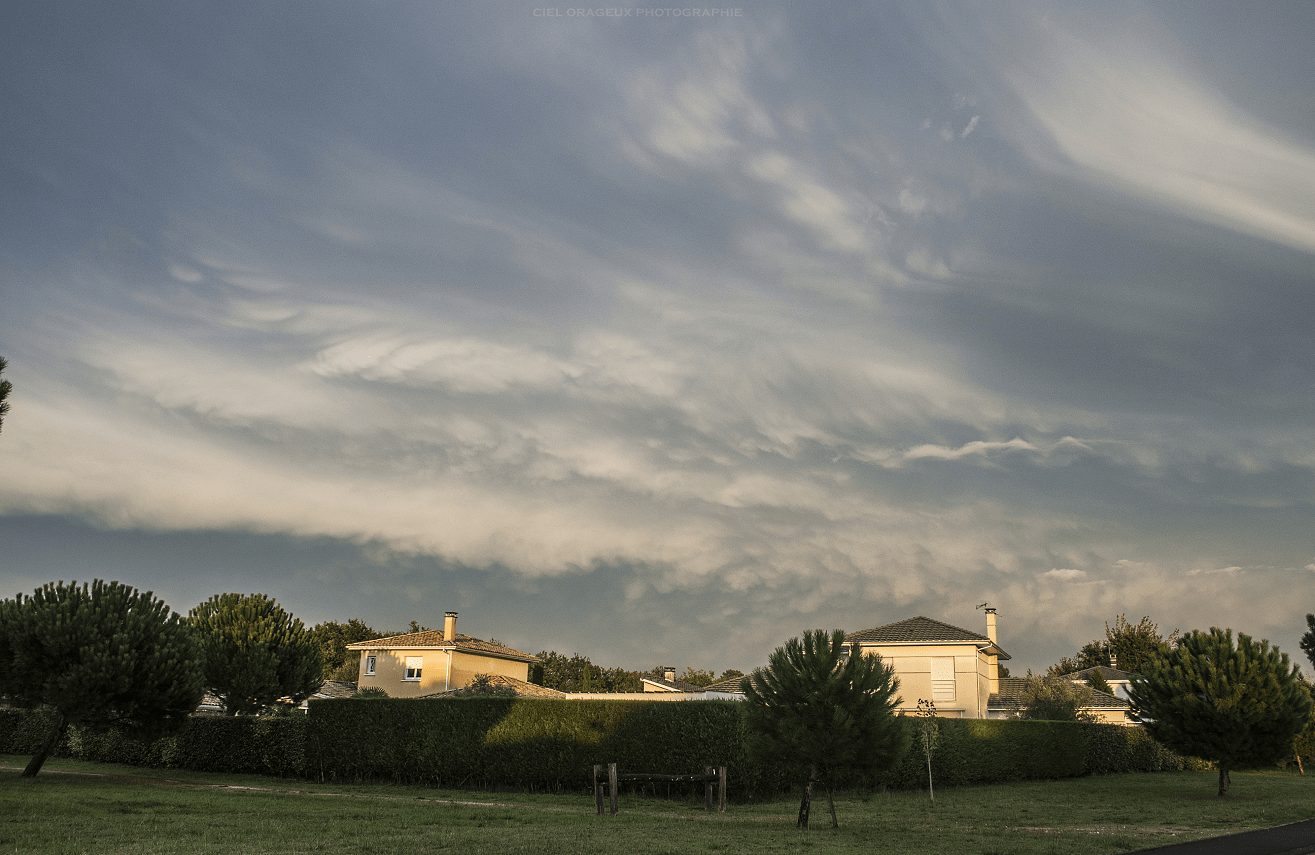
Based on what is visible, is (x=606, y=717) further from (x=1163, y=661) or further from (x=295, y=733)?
(x=1163, y=661)

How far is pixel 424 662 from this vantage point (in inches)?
1957

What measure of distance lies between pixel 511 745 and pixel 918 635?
23.1 meters

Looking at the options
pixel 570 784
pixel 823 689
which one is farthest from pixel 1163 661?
pixel 570 784

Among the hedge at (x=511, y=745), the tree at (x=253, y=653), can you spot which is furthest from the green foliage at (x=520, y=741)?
the tree at (x=253, y=653)

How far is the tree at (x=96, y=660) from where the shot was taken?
73.8 ft

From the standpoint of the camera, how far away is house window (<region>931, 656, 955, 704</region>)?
1569 inches

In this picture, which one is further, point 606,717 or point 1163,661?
point 1163,661

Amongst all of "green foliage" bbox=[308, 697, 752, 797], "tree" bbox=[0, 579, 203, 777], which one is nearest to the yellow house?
"green foliage" bbox=[308, 697, 752, 797]

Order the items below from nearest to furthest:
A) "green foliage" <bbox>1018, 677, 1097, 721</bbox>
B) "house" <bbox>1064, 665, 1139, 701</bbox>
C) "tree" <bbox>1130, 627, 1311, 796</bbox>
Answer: "tree" <bbox>1130, 627, 1311, 796</bbox>
"green foliage" <bbox>1018, 677, 1097, 721</bbox>
"house" <bbox>1064, 665, 1139, 701</bbox>

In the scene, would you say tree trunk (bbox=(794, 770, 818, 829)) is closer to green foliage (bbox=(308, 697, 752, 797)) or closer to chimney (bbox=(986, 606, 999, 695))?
green foliage (bbox=(308, 697, 752, 797))

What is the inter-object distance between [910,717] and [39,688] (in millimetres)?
23921

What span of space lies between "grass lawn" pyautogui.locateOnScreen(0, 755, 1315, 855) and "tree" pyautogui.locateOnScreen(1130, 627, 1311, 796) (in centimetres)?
Result: 125

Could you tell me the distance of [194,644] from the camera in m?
24.8

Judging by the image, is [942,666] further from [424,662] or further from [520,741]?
[424,662]
